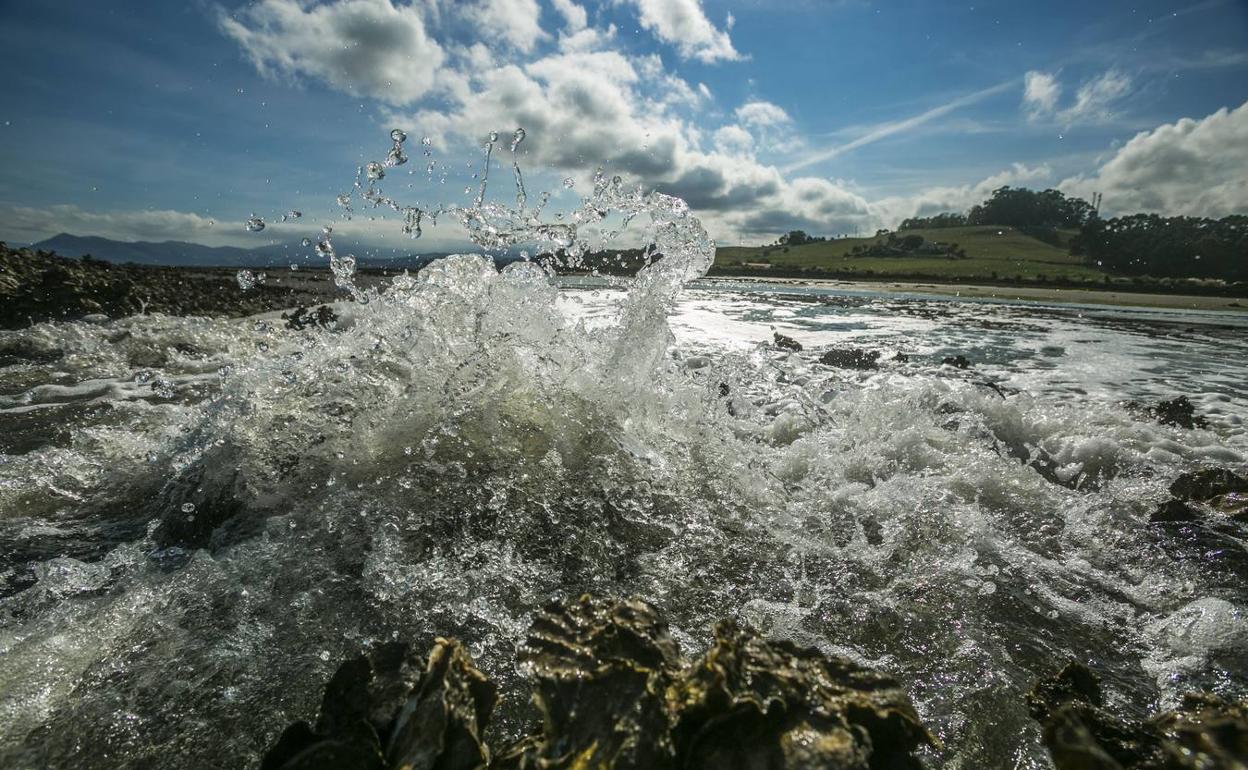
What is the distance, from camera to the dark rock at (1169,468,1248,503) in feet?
16.1

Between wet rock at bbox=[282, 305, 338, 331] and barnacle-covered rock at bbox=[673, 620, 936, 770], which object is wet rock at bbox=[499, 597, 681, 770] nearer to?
barnacle-covered rock at bbox=[673, 620, 936, 770]

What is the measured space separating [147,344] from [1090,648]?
1401cm

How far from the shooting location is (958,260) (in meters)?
97.9

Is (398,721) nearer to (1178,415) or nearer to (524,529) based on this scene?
(524,529)

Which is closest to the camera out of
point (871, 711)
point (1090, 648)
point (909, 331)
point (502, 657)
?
point (871, 711)

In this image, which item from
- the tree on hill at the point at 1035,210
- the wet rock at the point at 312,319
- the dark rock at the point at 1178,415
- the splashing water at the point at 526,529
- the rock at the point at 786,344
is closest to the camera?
the splashing water at the point at 526,529

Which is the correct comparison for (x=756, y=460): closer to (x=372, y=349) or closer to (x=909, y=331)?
(x=372, y=349)

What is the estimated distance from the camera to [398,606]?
2994 millimetres

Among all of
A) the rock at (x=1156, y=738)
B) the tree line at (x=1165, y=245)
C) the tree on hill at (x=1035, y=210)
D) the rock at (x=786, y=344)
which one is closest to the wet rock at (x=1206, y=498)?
the rock at (x=1156, y=738)

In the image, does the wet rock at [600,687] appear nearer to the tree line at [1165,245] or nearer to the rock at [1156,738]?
the rock at [1156,738]

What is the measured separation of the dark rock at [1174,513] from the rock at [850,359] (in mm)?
7163

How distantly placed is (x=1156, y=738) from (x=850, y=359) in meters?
10.9

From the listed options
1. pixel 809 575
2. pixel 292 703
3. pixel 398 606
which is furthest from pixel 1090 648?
pixel 292 703

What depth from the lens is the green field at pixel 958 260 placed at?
77250mm
